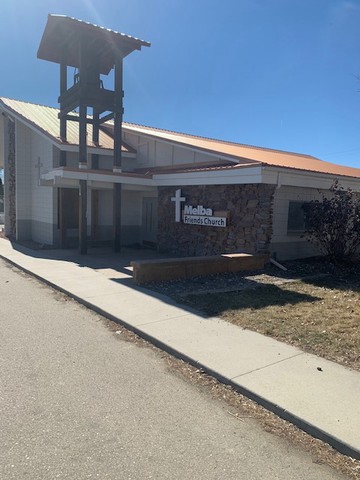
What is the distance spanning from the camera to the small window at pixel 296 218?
11773 mm

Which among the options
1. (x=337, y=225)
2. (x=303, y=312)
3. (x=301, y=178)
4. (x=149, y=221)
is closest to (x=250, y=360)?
(x=303, y=312)

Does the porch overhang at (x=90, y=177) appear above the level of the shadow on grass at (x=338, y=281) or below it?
above

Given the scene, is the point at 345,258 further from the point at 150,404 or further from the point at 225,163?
the point at 150,404

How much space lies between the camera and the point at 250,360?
463 cm

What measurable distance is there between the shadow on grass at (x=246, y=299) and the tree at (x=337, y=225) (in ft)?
11.8

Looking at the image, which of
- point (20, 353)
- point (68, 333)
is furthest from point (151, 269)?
point (20, 353)

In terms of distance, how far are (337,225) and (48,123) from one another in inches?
501

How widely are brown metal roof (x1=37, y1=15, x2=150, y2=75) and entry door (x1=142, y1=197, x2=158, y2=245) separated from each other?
18.5 feet

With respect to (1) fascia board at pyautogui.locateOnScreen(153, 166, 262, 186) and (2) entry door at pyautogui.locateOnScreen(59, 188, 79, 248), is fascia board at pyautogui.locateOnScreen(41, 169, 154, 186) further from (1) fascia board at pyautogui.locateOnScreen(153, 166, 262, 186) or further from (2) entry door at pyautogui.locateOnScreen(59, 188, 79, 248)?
(2) entry door at pyautogui.locateOnScreen(59, 188, 79, 248)

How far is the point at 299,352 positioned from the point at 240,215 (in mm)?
7143

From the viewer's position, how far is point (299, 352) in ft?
16.0

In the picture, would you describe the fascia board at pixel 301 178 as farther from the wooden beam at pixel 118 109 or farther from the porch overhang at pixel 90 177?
the wooden beam at pixel 118 109

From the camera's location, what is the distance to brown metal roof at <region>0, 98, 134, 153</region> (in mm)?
15477

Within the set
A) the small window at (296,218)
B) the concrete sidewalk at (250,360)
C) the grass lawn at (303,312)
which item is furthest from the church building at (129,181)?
the concrete sidewalk at (250,360)
